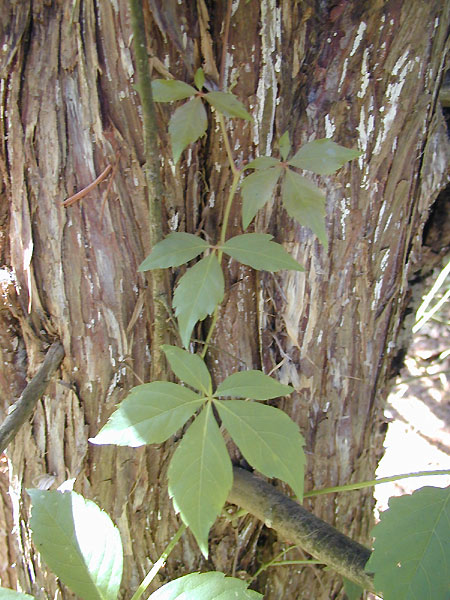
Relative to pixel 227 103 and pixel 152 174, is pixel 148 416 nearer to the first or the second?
pixel 152 174

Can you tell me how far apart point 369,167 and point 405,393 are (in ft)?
7.63

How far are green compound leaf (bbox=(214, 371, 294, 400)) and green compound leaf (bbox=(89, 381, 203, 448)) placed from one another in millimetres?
54

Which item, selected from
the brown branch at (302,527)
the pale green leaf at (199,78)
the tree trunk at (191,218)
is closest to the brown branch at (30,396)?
the tree trunk at (191,218)

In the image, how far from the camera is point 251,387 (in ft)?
2.40

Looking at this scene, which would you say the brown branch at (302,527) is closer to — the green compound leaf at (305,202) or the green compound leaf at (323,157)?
the green compound leaf at (305,202)

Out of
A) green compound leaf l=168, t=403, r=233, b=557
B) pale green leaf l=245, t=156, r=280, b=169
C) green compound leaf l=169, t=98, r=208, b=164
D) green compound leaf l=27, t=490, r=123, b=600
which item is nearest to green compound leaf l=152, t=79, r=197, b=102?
green compound leaf l=169, t=98, r=208, b=164

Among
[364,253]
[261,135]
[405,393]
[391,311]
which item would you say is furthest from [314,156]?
[405,393]

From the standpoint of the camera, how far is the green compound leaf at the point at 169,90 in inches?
28.6

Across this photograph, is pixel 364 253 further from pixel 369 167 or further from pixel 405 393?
pixel 405 393

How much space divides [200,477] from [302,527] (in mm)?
252

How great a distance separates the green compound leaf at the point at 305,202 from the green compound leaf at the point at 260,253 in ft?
0.19

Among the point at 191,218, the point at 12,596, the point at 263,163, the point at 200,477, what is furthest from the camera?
the point at 191,218

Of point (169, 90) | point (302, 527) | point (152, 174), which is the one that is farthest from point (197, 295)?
point (302, 527)

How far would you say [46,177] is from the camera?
82cm
